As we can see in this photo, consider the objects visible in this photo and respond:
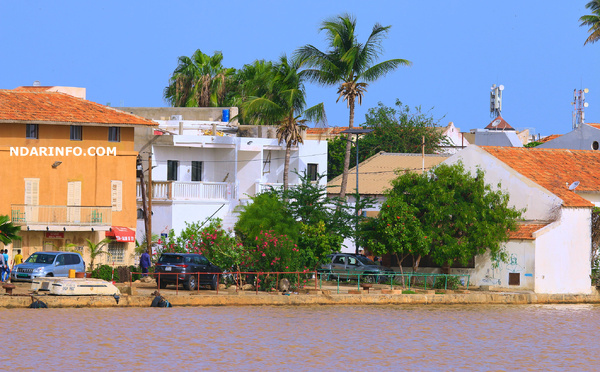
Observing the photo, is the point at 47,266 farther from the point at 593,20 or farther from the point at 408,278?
the point at 593,20

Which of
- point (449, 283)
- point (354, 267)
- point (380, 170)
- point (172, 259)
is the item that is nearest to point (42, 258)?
point (172, 259)

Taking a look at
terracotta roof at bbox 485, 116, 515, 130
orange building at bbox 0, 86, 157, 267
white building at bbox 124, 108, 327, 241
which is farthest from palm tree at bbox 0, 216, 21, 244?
terracotta roof at bbox 485, 116, 515, 130

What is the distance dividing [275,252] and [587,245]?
13.9 m

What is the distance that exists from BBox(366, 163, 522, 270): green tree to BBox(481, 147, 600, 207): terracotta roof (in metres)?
2.05

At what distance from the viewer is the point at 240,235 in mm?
46594

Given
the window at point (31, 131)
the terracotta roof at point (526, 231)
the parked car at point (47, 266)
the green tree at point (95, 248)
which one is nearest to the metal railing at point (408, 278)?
the terracotta roof at point (526, 231)

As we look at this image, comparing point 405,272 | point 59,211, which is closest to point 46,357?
point 59,211

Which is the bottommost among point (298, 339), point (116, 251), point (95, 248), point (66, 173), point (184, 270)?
point (298, 339)

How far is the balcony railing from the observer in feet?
143

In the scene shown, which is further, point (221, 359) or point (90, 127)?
point (90, 127)

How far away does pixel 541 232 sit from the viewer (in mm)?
42875

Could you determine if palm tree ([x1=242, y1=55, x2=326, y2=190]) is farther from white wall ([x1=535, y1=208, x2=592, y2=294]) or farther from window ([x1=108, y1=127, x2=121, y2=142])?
white wall ([x1=535, y1=208, x2=592, y2=294])

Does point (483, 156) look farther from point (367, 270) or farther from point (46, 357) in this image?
point (46, 357)

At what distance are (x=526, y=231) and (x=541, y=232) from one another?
773 millimetres
